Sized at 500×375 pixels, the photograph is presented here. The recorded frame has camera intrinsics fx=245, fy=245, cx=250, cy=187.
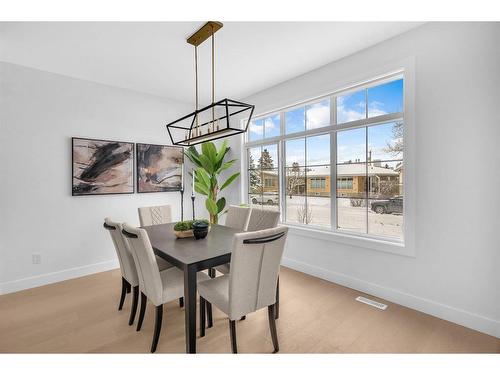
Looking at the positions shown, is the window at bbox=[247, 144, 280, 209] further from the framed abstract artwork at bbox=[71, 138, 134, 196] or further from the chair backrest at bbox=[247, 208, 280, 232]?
the framed abstract artwork at bbox=[71, 138, 134, 196]

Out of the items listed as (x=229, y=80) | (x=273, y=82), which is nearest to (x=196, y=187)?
(x=229, y=80)

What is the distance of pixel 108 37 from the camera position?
2.38 m

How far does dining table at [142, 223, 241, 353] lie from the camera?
1651 millimetres

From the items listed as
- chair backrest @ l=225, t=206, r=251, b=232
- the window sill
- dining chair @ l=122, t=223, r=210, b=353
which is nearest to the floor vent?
the window sill

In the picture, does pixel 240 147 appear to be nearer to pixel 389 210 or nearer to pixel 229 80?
pixel 229 80

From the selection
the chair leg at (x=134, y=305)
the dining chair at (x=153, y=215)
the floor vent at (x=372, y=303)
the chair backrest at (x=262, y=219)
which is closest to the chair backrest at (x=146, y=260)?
the chair leg at (x=134, y=305)

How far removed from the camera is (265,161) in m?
4.16

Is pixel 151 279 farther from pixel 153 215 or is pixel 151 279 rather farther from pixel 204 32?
pixel 204 32

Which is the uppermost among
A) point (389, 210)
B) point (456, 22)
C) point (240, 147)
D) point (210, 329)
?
point (456, 22)

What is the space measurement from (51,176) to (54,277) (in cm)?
133

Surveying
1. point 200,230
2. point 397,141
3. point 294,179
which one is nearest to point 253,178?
point 294,179

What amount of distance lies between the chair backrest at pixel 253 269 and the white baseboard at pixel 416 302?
149 centimetres

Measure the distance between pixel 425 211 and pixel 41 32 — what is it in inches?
157

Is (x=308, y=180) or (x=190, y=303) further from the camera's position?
(x=308, y=180)
